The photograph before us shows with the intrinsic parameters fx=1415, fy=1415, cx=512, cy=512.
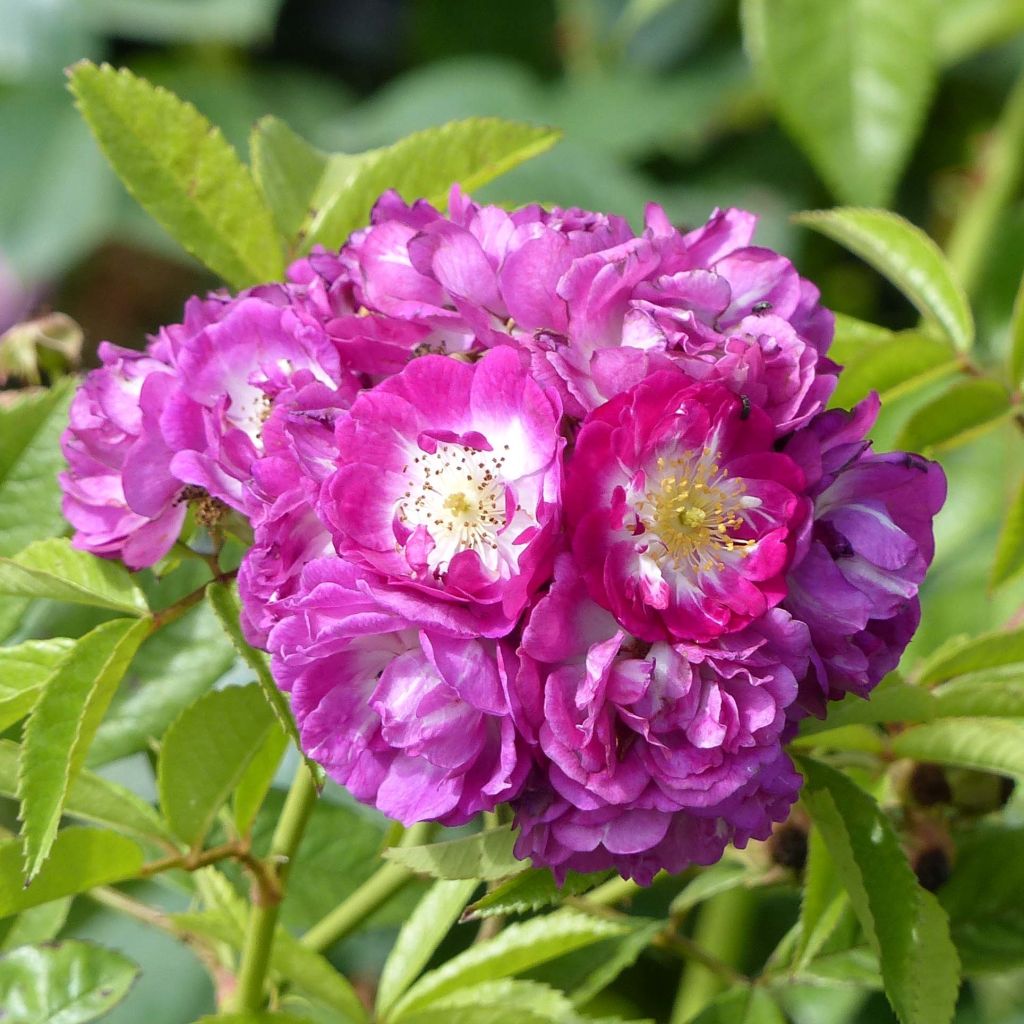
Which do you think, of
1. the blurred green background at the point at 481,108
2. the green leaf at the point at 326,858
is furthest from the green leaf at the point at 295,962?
the blurred green background at the point at 481,108

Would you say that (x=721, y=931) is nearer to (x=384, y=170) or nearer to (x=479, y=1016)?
(x=479, y=1016)

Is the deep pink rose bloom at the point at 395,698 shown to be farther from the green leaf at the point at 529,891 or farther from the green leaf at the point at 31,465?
the green leaf at the point at 31,465

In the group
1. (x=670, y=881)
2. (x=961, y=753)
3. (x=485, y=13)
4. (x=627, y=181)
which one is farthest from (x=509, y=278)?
(x=485, y=13)

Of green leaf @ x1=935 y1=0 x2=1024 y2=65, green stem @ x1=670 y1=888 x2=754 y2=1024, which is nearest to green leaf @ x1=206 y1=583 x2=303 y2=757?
green stem @ x1=670 y1=888 x2=754 y2=1024

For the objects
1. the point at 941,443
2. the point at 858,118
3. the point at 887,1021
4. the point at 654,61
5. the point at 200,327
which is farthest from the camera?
the point at 654,61

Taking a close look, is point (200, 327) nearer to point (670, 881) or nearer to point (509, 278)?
point (509, 278)

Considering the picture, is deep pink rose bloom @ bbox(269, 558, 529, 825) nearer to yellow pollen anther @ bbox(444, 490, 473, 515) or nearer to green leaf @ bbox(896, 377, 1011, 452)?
yellow pollen anther @ bbox(444, 490, 473, 515)

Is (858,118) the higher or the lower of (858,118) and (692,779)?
the lower
